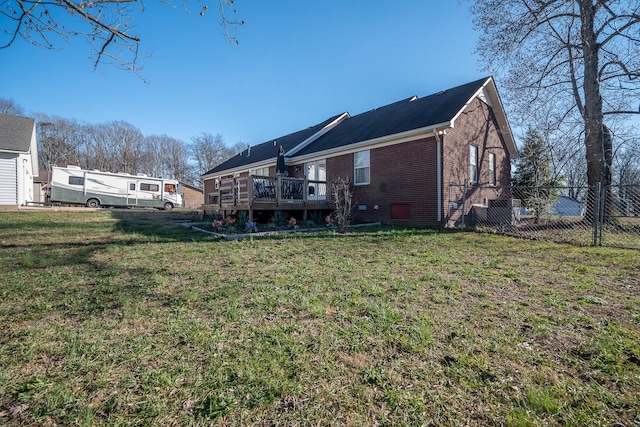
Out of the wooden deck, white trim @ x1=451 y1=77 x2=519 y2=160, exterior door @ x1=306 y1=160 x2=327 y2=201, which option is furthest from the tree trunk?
exterior door @ x1=306 y1=160 x2=327 y2=201

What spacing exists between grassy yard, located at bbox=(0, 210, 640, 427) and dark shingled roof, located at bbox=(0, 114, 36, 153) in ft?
50.4

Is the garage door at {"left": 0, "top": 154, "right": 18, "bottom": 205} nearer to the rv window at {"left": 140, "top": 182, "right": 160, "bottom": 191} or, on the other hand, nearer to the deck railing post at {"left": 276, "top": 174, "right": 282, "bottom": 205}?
the rv window at {"left": 140, "top": 182, "right": 160, "bottom": 191}

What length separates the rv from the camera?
18438mm

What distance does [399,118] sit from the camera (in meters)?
12.2

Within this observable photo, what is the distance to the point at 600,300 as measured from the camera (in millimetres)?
3312

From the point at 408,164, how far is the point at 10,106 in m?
44.7

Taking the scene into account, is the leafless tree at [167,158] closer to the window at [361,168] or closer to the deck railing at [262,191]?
the deck railing at [262,191]

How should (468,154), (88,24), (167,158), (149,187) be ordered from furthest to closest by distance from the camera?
(167,158), (149,187), (468,154), (88,24)

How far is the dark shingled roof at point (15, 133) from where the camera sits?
48.5 feet

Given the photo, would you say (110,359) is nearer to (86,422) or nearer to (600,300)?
(86,422)

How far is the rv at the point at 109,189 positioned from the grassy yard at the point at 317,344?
18046 mm

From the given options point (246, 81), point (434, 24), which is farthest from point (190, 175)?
point (434, 24)

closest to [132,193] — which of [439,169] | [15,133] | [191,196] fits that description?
[15,133]

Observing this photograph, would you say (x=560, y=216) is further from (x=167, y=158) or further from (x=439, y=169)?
(x=167, y=158)
